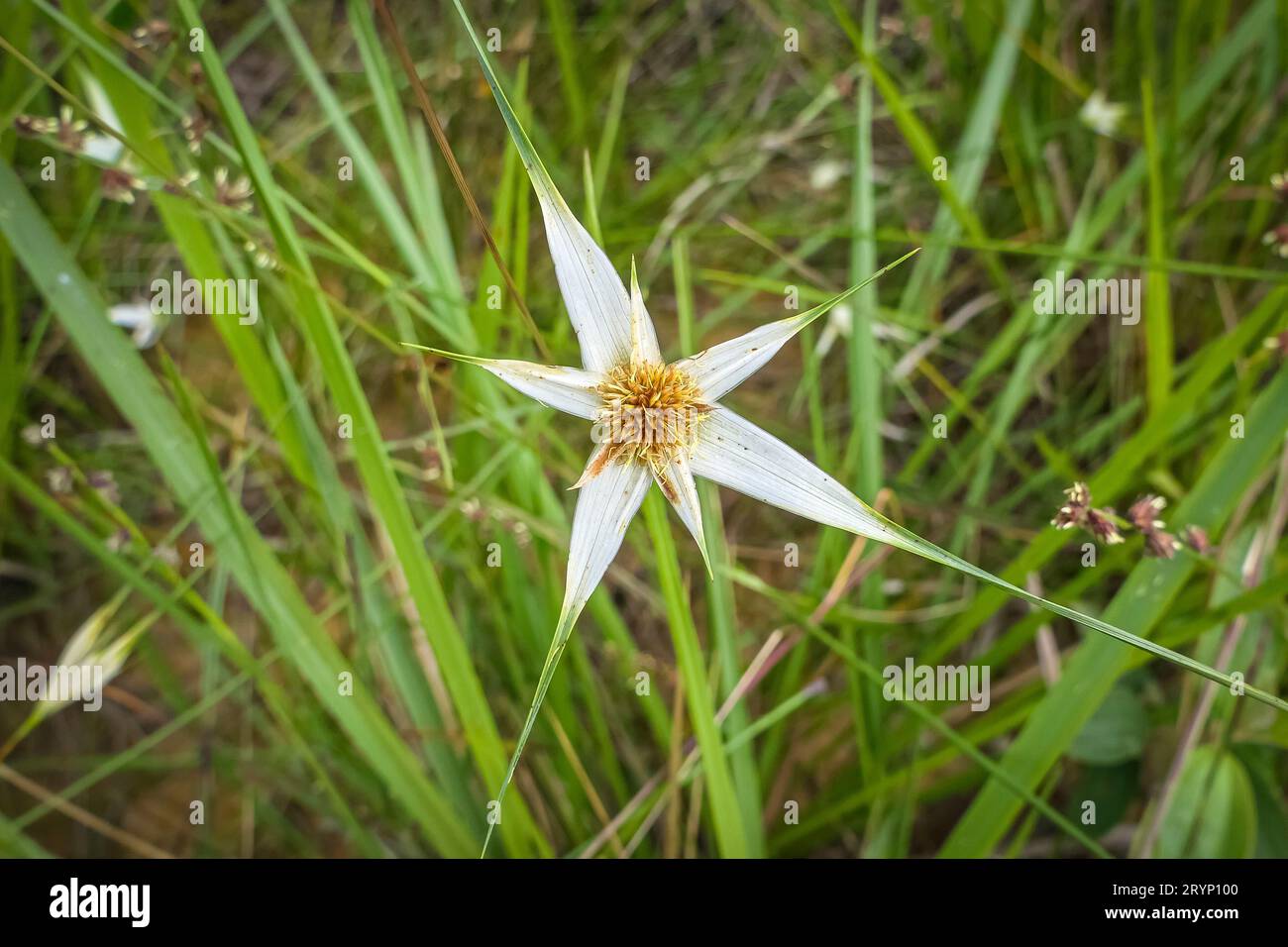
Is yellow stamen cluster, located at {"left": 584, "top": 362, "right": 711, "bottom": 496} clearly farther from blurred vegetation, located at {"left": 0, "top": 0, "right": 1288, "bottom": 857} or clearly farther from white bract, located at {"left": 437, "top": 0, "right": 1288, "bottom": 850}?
blurred vegetation, located at {"left": 0, "top": 0, "right": 1288, "bottom": 857}

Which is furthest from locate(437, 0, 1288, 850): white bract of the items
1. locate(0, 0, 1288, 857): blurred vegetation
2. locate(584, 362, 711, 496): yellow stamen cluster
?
locate(0, 0, 1288, 857): blurred vegetation

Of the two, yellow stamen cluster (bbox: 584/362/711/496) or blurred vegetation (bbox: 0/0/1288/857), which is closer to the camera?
yellow stamen cluster (bbox: 584/362/711/496)

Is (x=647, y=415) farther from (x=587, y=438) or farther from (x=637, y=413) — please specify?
(x=587, y=438)

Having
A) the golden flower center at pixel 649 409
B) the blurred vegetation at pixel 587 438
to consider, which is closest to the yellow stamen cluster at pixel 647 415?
the golden flower center at pixel 649 409

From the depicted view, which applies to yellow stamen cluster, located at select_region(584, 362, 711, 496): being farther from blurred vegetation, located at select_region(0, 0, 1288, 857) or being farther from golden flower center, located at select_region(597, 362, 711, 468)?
blurred vegetation, located at select_region(0, 0, 1288, 857)

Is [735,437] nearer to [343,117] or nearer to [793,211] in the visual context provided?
[343,117]

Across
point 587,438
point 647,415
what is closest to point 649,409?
point 647,415

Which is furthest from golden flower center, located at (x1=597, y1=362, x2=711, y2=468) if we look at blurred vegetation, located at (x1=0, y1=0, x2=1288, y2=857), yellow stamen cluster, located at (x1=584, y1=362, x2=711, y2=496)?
blurred vegetation, located at (x1=0, y1=0, x2=1288, y2=857)
